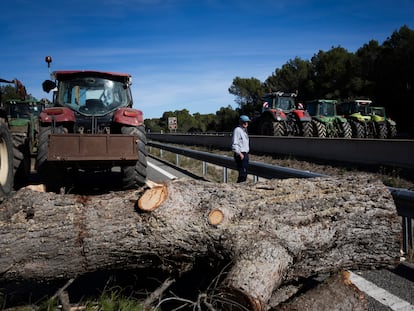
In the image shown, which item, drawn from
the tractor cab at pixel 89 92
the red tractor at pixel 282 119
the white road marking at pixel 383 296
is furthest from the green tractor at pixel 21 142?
the red tractor at pixel 282 119

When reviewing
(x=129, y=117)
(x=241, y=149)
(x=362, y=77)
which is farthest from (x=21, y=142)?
(x=362, y=77)

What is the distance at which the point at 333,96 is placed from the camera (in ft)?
159

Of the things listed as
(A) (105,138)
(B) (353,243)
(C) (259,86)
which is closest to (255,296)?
(B) (353,243)

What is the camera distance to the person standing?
8.96m

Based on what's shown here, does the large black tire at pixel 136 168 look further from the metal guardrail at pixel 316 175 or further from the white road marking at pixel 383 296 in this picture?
the white road marking at pixel 383 296

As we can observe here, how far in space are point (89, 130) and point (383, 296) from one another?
6.40m

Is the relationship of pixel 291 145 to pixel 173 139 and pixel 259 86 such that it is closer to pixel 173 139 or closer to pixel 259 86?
pixel 173 139

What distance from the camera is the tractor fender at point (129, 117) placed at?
24.7 feet

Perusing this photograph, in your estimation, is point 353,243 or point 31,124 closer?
point 353,243

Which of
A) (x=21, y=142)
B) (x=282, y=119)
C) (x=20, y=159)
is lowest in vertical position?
(x=20, y=159)

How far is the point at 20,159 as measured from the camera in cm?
795

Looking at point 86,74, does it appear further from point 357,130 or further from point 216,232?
point 357,130

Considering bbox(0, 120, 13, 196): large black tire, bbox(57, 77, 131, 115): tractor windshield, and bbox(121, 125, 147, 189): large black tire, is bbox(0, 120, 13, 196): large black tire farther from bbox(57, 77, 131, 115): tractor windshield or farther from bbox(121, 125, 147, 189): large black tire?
bbox(121, 125, 147, 189): large black tire

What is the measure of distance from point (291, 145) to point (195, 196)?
1338cm
